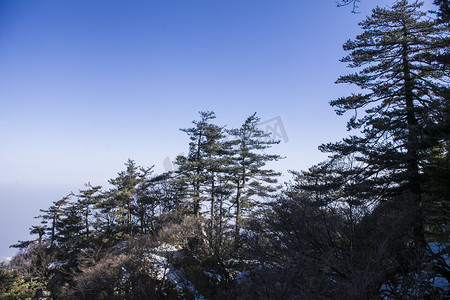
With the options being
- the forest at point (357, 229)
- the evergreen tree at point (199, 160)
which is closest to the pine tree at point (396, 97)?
the forest at point (357, 229)

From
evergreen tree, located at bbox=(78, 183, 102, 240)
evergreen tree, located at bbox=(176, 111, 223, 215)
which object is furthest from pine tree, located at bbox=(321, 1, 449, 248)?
evergreen tree, located at bbox=(78, 183, 102, 240)

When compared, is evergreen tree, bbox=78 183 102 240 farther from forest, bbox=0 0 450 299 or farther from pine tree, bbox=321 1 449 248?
pine tree, bbox=321 1 449 248

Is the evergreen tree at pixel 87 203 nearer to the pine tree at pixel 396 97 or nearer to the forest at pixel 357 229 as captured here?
the forest at pixel 357 229

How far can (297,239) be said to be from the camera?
13.6 metres

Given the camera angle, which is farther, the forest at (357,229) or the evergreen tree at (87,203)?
the evergreen tree at (87,203)

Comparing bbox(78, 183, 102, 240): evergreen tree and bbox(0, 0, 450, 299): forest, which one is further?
bbox(78, 183, 102, 240): evergreen tree

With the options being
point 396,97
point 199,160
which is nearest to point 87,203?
point 199,160

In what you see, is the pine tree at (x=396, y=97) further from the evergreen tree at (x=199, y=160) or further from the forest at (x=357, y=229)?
the evergreen tree at (x=199, y=160)

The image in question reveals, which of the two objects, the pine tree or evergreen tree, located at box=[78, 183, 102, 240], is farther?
evergreen tree, located at box=[78, 183, 102, 240]

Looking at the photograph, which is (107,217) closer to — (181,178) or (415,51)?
(181,178)

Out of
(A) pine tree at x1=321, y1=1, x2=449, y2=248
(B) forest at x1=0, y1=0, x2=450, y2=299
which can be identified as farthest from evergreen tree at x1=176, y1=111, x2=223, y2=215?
(A) pine tree at x1=321, y1=1, x2=449, y2=248

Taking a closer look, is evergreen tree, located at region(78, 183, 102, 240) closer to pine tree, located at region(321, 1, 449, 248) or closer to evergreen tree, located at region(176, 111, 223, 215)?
evergreen tree, located at region(176, 111, 223, 215)

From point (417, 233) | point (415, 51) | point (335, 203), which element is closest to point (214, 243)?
point (335, 203)

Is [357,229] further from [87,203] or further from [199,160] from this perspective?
[87,203]
